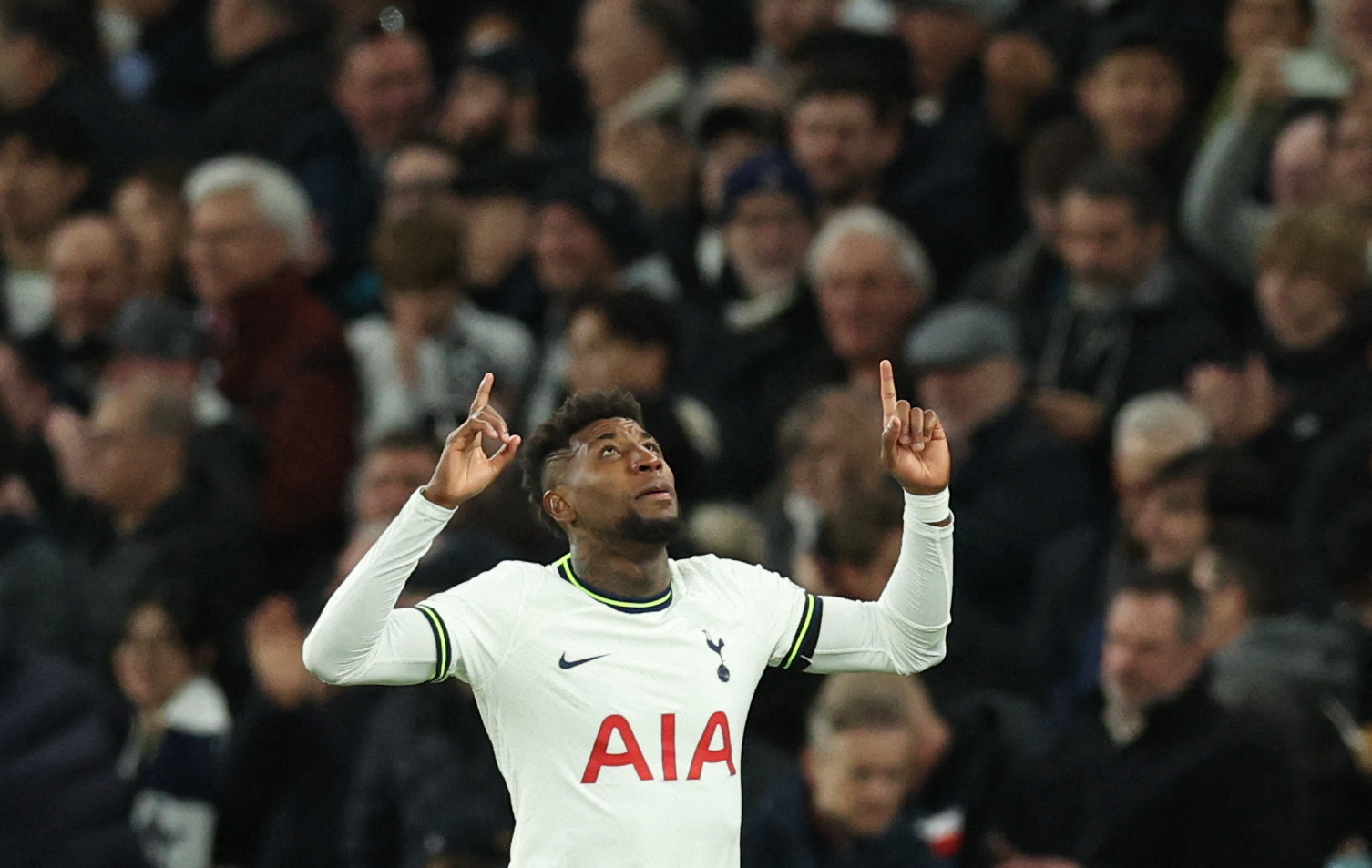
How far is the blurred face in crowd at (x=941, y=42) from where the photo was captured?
1086cm

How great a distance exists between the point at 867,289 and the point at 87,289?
328 centimetres

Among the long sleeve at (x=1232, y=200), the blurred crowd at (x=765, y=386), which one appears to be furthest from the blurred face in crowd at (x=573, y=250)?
the long sleeve at (x=1232, y=200)

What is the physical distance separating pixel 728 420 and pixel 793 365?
31 centimetres

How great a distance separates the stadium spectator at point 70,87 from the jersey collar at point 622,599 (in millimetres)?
6592

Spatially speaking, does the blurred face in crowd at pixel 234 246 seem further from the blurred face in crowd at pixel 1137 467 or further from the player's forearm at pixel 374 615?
the player's forearm at pixel 374 615

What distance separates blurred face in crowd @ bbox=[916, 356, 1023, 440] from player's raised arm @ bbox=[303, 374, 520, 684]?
11.3 ft

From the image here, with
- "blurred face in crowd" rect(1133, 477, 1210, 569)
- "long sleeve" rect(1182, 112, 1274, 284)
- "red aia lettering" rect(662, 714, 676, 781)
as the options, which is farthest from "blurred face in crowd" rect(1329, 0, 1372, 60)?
"red aia lettering" rect(662, 714, 676, 781)

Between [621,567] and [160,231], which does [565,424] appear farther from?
[160,231]

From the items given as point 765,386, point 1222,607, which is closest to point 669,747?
point 1222,607

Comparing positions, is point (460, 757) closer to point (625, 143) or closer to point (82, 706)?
point (82, 706)

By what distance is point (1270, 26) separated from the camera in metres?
9.99

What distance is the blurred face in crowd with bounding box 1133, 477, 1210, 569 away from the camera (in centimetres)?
825

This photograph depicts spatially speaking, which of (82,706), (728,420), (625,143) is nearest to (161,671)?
(82,706)

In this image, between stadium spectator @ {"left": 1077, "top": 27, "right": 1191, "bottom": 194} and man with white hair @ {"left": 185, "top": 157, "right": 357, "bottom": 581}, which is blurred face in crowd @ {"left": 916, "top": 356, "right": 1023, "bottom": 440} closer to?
stadium spectator @ {"left": 1077, "top": 27, "right": 1191, "bottom": 194}
